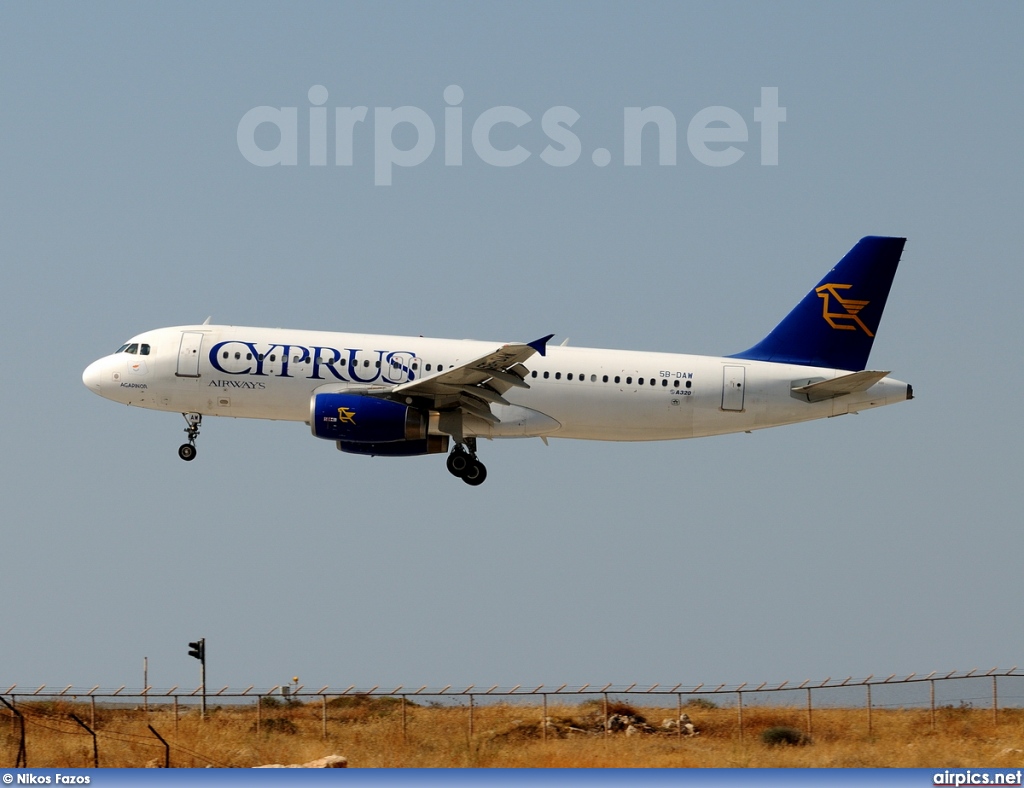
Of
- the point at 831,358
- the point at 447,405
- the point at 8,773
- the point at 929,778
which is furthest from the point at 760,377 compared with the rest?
the point at 8,773

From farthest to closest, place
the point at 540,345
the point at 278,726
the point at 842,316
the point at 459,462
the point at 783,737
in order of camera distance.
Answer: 1. the point at 842,316
2. the point at 459,462
3. the point at 540,345
4. the point at 278,726
5. the point at 783,737

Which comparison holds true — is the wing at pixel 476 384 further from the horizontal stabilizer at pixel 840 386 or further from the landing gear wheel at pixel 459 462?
the horizontal stabilizer at pixel 840 386

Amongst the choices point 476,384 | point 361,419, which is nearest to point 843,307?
point 476,384

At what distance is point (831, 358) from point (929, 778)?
25025mm

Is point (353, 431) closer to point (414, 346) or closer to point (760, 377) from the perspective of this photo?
point (414, 346)

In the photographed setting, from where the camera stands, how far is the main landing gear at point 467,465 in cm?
5084

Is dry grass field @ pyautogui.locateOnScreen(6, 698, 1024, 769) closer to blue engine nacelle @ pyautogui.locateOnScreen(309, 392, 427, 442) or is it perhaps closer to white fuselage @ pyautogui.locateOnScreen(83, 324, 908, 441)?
blue engine nacelle @ pyautogui.locateOnScreen(309, 392, 427, 442)

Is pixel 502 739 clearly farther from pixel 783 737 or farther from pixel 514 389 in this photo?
pixel 514 389

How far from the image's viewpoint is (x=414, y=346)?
50000mm

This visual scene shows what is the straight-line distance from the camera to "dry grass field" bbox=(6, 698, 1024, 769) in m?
36.7

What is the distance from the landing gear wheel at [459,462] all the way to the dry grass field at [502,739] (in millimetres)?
10525

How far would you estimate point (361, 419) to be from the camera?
48094mm

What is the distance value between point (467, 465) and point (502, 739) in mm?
13715


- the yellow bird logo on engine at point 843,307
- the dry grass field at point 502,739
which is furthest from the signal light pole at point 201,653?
the yellow bird logo on engine at point 843,307
